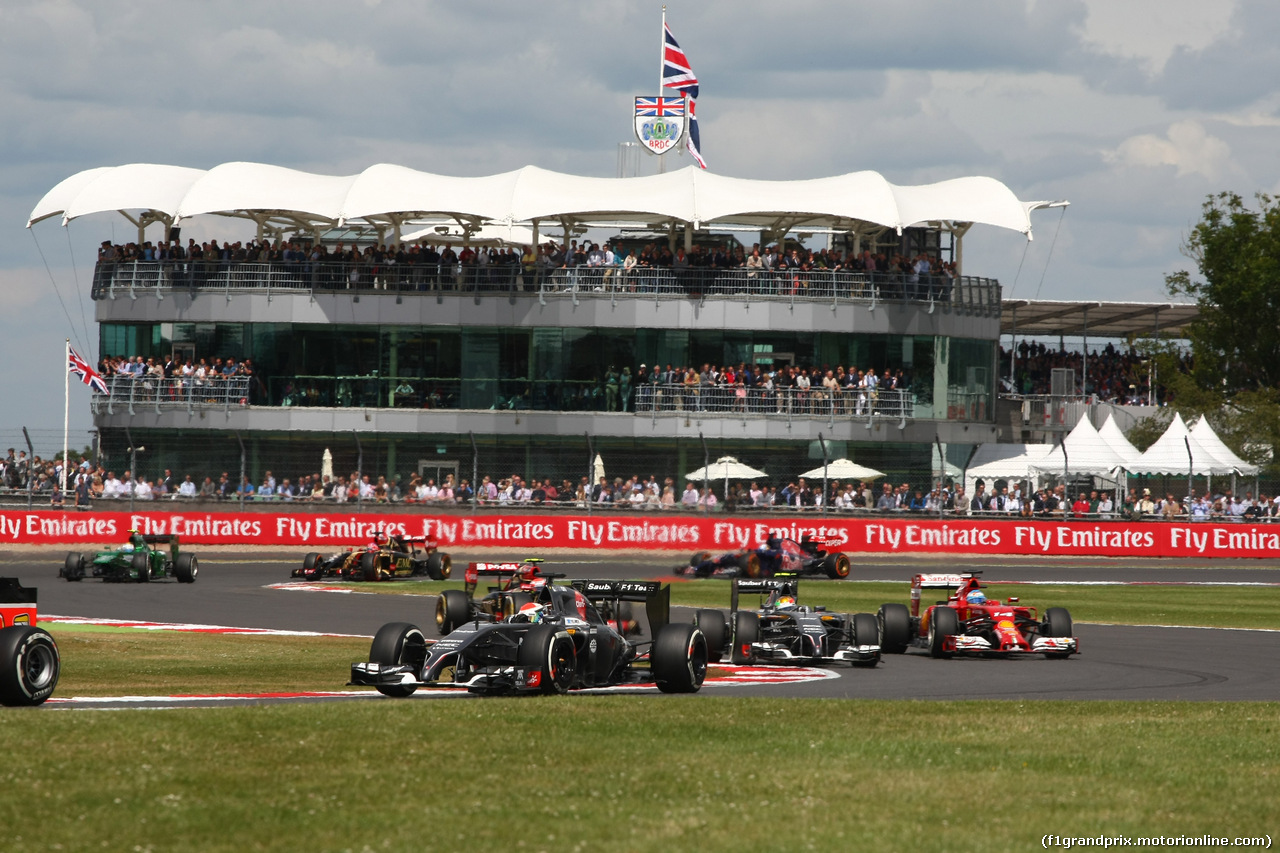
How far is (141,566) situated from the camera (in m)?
34.1

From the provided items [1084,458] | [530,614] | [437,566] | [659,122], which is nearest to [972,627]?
[530,614]

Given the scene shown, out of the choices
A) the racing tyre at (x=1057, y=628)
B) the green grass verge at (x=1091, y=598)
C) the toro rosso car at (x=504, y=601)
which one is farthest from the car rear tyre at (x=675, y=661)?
the green grass verge at (x=1091, y=598)

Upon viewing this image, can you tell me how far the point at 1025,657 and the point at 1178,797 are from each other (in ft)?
40.0

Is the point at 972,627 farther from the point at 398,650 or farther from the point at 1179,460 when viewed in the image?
the point at 1179,460

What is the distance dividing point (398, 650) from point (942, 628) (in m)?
9.17

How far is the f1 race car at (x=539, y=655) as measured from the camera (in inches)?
598

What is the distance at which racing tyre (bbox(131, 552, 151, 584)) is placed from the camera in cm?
3409

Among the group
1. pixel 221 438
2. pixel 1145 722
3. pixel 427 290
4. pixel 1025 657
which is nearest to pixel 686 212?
pixel 427 290

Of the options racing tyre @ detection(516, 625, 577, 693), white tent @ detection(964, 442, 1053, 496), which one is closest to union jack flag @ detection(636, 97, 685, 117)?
white tent @ detection(964, 442, 1053, 496)

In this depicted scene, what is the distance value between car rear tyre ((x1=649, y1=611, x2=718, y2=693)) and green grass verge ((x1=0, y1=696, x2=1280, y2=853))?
2.07 m

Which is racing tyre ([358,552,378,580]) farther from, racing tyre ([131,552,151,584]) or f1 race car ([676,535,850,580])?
f1 race car ([676,535,850,580])

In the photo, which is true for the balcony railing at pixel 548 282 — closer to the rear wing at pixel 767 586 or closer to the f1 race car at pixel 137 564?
the f1 race car at pixel 137 564

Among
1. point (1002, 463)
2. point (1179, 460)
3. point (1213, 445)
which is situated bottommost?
point (1002, 463)

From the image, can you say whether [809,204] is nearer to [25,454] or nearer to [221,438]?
[221,438]
